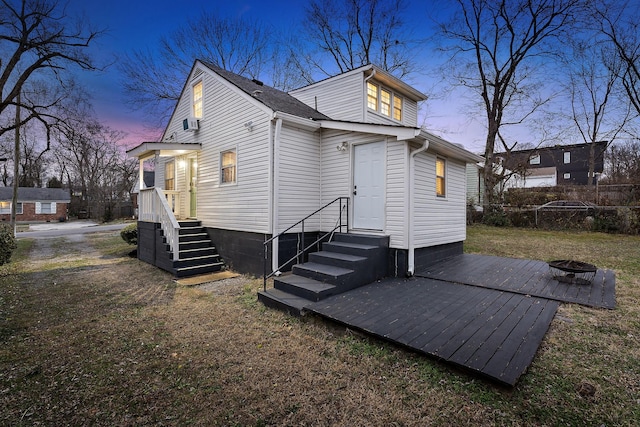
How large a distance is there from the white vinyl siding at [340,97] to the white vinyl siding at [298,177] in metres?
1.80

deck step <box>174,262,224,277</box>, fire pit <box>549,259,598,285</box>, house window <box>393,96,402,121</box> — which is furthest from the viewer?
house window <box>393,96,402,121</box>

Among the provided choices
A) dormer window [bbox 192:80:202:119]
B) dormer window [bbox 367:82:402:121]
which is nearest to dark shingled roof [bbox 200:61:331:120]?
dormer window [bbox 192:80:202:119]

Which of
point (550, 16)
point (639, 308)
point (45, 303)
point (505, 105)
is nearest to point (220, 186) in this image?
point (45, 303)

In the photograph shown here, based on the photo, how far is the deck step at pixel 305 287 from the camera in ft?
15.1

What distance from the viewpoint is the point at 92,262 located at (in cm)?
888

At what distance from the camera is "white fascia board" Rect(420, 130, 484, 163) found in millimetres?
5887

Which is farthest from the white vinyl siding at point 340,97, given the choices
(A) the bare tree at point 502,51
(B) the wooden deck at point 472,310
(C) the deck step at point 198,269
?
(A) the bare tree at point 502,51

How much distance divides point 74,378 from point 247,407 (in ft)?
6.04

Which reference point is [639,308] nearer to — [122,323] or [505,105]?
[122,323]

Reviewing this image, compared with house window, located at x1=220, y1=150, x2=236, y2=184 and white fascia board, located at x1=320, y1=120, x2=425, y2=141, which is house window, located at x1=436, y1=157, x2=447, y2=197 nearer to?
white fascia board, located at x1=320, y1=120, x2=425, y2=141

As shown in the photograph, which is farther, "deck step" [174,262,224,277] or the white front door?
"deck step" [174,262,224,277]

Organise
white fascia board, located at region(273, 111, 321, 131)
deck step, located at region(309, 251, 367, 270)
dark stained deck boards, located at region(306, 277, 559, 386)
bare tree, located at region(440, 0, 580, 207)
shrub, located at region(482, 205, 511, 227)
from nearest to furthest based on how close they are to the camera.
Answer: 1. dark stained deck boards, located at region(306, 277, 559, 386)
2. deck step, located at region(309, 251, 367, 270)
3. white fascia board, located at region(273, 111, 321, 131)
4. shrub, located at region(482, 205, 511, 227)
5. bare tree, located at region(440, 0, 580, 207)

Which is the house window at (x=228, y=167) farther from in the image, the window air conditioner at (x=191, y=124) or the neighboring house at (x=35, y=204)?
the neighboring house at (x=35, y=204)

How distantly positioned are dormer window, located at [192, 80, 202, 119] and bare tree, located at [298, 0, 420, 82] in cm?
1039
